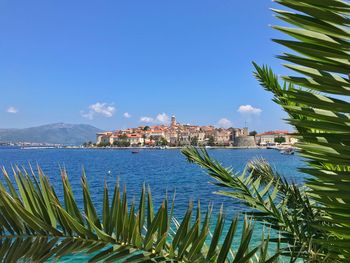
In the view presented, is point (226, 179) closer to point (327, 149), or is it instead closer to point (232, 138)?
point (327, 149)

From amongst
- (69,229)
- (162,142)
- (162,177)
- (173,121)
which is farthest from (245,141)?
(69,229)

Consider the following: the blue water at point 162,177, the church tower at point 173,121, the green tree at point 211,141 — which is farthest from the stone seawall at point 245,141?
the blue water at point 162,177

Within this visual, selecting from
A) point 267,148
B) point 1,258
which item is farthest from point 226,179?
point 267,148

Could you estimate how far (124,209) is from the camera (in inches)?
46.8

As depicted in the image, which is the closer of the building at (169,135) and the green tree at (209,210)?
the green tree at (209,210)

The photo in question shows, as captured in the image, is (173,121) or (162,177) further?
(173,121)

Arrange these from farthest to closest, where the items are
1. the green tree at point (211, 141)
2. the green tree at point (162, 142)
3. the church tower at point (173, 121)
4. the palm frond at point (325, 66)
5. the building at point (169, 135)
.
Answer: the church tower at point (173, 121) → the green tree at point (162, 142) → the building at point (169, 135) → the green tree at point (211, 141) → the palm frond at point (325, 66)

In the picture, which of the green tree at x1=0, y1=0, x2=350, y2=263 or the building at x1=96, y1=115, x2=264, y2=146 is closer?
the green tree at x1=0, y1=0, x2=350, y2=263

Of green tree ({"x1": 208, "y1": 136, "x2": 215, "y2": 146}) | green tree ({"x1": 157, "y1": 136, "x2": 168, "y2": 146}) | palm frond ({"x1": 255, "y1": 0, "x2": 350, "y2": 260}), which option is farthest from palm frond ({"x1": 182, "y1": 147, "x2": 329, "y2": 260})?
green tree ({"x1": 157, "y1": 136, "x2": 168, "y2": 146})

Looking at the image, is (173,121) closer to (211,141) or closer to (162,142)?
(162,142)

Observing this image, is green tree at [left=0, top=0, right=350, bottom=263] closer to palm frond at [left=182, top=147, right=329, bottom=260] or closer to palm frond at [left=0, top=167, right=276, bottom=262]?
palm frond at [left=0, top=167, right=276, bottom=262]

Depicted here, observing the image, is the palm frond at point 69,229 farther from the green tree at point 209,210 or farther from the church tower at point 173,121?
the church tower at point 173,121

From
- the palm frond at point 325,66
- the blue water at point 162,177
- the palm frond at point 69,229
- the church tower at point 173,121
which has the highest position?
the church tower at point 173,121

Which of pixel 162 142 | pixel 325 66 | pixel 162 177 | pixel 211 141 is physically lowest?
pixel 162 177
